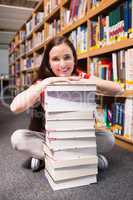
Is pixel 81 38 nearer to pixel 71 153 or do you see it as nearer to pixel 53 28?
pixel 53 28

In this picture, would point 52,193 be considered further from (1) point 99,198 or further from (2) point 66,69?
(2) point 66,69

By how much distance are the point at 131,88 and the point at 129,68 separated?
0.13 metres

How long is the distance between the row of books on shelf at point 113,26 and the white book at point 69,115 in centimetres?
70

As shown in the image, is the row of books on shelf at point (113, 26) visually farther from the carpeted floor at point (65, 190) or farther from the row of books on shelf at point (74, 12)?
the carpeted floor at point (65, 190)

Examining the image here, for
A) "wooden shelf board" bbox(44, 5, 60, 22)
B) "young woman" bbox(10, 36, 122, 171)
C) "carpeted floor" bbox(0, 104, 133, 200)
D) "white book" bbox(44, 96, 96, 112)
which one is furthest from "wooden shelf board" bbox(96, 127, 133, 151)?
"wooden shelf board" bbox(44, 5, 60, 22)

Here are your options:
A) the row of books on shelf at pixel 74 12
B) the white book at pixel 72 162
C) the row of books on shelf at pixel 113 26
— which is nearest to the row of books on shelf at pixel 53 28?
the row of books on shelf at pixel 74 12

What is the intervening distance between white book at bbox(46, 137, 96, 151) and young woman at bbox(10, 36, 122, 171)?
0.19 m

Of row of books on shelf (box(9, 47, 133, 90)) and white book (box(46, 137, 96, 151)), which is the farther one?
row of books on shelf (box(9, 47, 133, 90))

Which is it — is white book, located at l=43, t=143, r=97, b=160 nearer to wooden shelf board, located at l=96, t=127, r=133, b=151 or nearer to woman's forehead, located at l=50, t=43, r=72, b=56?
woman's forehead, located at l=50, t=43, r=72, b=56

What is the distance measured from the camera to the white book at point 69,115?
88cm

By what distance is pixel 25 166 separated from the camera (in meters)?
1.18

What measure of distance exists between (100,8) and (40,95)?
1020 millimetres

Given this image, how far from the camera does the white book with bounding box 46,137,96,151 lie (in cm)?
88

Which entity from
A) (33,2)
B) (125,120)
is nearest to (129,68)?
(125,120)
